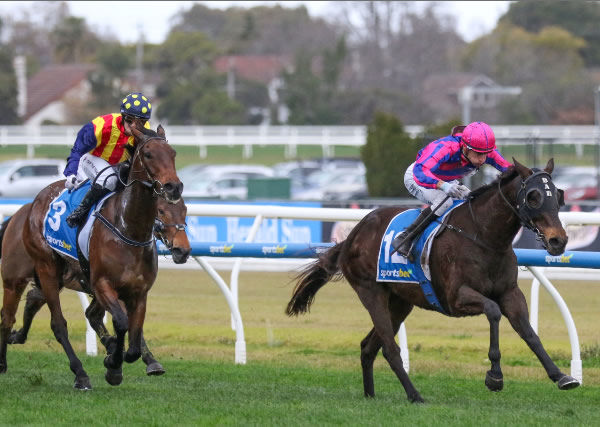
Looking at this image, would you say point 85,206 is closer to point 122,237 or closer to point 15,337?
point 122,237

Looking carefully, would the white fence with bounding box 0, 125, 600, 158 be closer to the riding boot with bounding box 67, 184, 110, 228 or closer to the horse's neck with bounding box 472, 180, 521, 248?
the riding boot with bounding box 67, 184, 110, 228

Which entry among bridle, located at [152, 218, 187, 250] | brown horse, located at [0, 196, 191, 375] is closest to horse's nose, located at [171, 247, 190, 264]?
bridle, located at [152, 218, 187, 250]

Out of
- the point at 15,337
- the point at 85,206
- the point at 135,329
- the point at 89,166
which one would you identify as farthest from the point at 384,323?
the point at 15,337

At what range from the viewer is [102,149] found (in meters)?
7.16

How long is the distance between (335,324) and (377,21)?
54243 mm

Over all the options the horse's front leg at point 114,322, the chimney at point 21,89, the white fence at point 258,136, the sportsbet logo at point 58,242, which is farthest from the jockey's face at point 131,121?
the chimney at point 21,89

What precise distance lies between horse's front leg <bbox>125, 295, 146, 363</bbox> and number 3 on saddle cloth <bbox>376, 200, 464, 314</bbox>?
1.37 meters

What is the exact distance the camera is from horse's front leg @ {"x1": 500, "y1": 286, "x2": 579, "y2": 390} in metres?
5.71

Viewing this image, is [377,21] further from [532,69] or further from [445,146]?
[445,146]

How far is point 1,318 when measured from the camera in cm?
752

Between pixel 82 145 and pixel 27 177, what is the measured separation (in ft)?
66.6

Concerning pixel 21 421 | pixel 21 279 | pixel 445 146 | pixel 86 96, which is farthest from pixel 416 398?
pixel 86 96

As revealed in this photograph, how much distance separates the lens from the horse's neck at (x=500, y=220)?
6.20 m

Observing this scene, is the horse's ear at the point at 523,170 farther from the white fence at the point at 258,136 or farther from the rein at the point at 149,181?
the white fence at the point at 258,136
